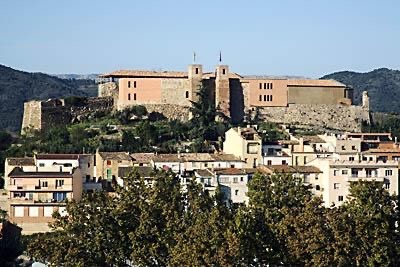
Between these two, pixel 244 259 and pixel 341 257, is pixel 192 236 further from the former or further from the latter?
pixel 341 257

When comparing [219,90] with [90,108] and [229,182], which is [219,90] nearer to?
[90,108]

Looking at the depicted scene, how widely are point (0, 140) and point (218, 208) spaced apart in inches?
1158

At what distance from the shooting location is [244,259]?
2998cm

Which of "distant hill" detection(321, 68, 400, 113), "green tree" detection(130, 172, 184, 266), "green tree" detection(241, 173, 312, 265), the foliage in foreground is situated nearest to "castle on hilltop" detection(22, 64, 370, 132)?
"green tree" detection(241, 173, 312, 265)

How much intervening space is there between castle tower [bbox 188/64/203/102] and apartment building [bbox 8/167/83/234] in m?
18.2

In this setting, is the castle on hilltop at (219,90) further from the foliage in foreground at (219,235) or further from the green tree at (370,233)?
the green tree at (370,233)

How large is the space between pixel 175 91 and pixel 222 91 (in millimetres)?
2788

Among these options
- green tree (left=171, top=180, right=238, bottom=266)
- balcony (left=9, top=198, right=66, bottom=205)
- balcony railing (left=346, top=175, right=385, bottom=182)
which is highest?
balcony railing (left=346, top=175, right=385, bottom=182)

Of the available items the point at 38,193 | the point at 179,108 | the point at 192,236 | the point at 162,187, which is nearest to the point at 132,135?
the point at 179,108

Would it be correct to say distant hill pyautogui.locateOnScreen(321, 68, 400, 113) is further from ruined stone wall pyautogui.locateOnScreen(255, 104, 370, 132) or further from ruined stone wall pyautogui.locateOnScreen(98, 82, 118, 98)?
ruined stone wall pyautogui.locateOnScreen(98, 82, 118, 98)

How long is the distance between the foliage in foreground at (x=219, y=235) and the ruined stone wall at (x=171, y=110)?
27478 millimetres

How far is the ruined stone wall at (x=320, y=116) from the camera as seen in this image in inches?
2474

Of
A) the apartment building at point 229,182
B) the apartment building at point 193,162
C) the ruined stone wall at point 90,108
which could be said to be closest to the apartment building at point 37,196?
the apartment building at point 229,182

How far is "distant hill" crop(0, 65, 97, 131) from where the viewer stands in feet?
347
